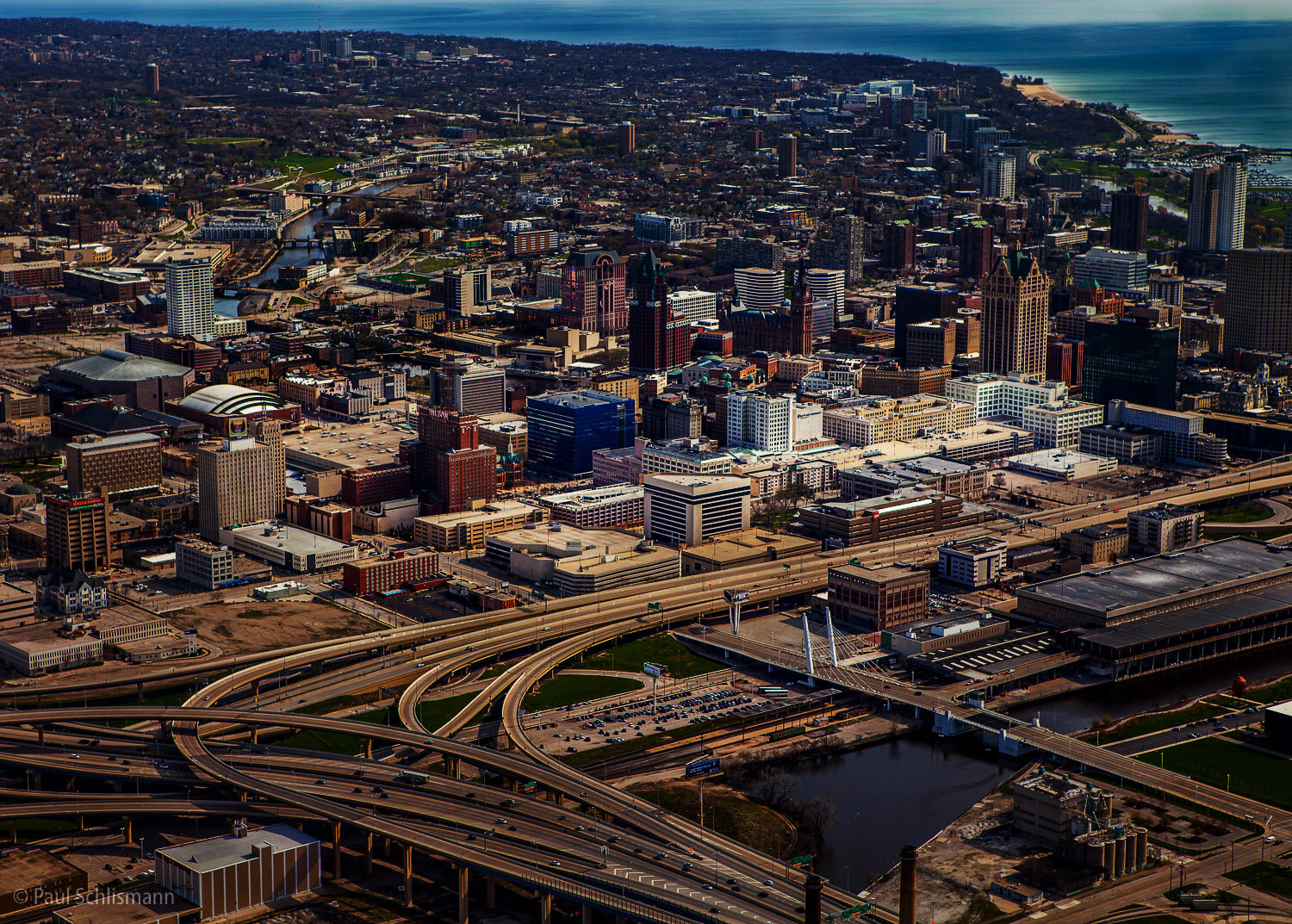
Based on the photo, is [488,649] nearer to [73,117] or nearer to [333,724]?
[333,724]

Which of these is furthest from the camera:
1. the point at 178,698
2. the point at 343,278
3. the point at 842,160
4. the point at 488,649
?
the point at 842,160

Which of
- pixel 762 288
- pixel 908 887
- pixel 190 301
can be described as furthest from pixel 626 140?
pixel 908 887

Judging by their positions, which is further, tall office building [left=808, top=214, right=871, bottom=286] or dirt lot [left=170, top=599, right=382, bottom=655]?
tall office building [left=808, top=214, right=871, bottom=286]

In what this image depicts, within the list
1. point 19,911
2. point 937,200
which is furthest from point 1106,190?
point 19,911

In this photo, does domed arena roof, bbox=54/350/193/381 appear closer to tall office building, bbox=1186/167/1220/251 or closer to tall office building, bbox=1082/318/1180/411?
tall office building, bbox=1082/318/1180/411

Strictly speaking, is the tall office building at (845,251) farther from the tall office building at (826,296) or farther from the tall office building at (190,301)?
the tall office building at (190,301)

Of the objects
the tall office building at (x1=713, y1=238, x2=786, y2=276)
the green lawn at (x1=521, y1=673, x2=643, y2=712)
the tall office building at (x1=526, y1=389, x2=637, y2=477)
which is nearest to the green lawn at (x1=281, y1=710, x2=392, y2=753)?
the green lawn at (x1=521, y1=673, x2=643, y2=712)

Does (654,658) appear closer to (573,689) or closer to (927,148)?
(573,689)
